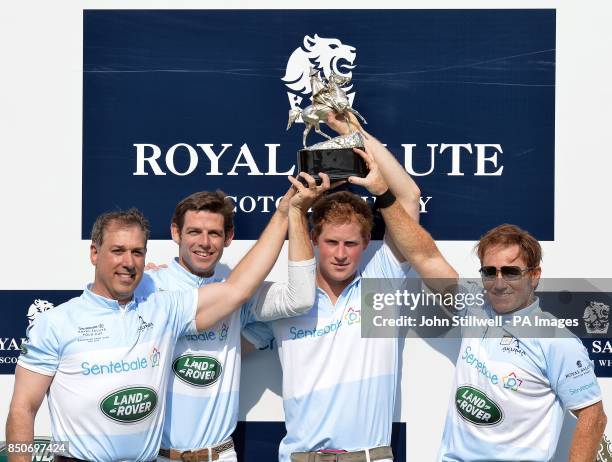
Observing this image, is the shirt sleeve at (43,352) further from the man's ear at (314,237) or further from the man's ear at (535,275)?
the man's ear at (535,275)

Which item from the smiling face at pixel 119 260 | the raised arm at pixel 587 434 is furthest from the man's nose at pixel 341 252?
the raised arm at pixel 587 434

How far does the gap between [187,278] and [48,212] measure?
75cm

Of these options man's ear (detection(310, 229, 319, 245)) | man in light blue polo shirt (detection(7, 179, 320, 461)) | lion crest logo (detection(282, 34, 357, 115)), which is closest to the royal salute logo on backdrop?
lion crest logo (detection(282, 34, 357, 115))

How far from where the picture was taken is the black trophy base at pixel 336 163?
351 cm

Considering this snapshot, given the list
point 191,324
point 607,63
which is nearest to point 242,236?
point 191,324

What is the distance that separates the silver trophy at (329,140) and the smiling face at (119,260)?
2.42 ft

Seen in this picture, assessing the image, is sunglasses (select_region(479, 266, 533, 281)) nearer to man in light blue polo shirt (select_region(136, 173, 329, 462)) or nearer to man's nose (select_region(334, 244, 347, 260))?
man's nose (select_region(334, 244, 347, 260))

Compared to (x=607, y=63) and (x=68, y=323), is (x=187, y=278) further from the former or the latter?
(x=607, y=63)

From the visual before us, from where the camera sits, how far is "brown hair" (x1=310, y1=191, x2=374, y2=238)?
3545 mm

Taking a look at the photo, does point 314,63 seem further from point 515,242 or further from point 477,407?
point 477,407

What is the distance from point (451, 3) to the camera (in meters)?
3.87

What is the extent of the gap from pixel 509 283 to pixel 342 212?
27.7 inches

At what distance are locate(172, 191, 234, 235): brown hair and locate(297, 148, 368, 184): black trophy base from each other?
381mm

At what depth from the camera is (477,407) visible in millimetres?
3430
